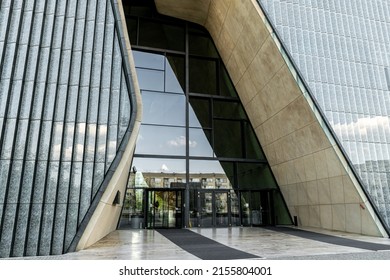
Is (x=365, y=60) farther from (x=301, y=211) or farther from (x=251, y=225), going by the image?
(x=251, y=225)

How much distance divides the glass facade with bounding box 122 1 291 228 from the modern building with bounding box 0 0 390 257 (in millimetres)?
71

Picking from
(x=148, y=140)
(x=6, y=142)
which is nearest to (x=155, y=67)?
(x=148, y=140)

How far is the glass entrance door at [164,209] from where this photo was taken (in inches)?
627

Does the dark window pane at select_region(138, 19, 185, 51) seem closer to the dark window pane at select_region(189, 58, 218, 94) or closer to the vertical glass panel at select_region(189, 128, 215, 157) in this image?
the dark window pane at select_region(189, 58, 218, 94)

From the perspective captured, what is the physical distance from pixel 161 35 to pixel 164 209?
35.6 ft

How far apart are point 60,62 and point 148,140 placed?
6.92 m

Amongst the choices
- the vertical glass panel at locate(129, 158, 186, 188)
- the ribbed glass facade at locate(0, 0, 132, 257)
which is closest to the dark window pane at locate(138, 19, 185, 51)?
the ribbed glass facade at locate(0, 0, 132, 257)

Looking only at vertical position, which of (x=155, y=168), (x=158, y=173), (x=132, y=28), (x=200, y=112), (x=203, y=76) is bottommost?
(x=158, y=173)

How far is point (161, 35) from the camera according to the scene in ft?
61.6

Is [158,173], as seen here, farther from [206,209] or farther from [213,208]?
[213,208]

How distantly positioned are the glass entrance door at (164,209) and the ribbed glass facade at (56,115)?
21.3 ft

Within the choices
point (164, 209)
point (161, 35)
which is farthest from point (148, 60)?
point (164, 209)

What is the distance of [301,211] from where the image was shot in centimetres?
1562

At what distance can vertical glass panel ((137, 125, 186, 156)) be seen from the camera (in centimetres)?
1630
